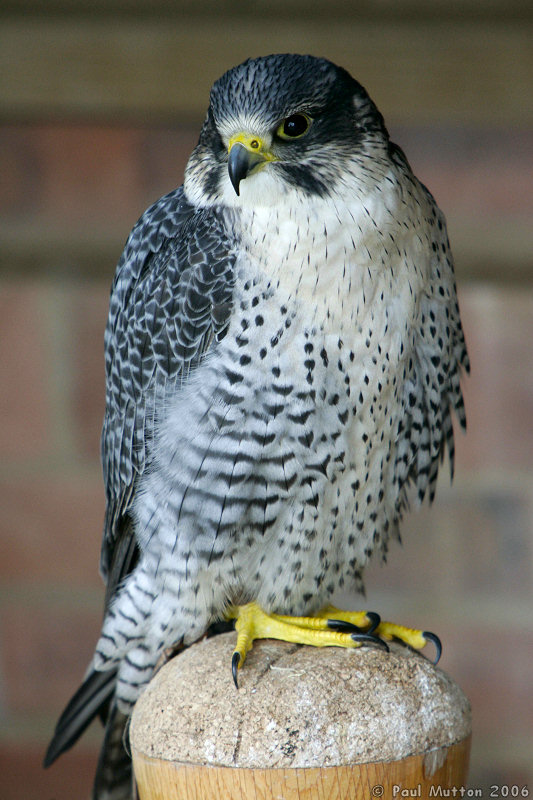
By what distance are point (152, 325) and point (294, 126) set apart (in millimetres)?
335

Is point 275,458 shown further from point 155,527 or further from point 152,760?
point 152,760

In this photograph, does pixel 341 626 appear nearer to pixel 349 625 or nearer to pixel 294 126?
pixel 349 625

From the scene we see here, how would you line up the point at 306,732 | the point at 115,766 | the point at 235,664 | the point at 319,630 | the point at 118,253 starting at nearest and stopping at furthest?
the point at 306,732, the point at 235,664, the point at 319,630, the point at 115,766, the point at 118,253

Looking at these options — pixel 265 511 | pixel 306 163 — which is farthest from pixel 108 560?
pixel 306 163

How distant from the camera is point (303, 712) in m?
1.05

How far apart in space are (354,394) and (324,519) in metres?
0.19

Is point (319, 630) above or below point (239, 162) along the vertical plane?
below

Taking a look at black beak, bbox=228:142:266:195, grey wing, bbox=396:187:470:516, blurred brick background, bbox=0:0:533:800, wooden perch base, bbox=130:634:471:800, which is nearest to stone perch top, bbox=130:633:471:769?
wooden perch base, bbox=130:634:471:800

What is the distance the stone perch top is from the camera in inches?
40.5

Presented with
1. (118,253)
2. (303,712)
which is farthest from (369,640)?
(118,253)

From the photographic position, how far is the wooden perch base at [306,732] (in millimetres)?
1018

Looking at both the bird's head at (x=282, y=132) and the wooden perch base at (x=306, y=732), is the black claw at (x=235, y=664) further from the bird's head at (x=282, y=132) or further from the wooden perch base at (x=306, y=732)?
the bird's head at (x=282, y=132)

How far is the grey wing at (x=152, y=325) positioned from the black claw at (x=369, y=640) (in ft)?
1.28

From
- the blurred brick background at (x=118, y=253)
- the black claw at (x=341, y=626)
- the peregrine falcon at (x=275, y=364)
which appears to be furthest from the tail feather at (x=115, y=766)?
the blurred brick background at (x=118, y=253)
